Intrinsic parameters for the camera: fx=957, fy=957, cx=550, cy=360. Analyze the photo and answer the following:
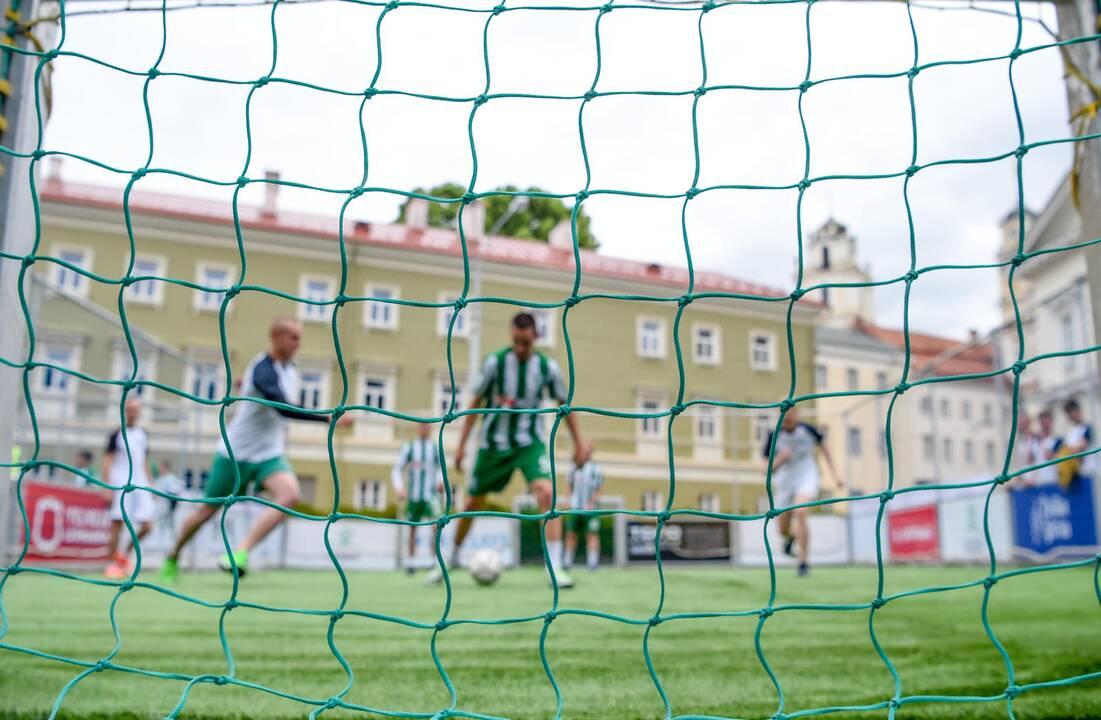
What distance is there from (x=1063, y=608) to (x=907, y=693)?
3061 mm

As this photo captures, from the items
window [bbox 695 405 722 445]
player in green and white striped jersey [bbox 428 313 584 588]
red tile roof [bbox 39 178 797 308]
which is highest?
red tile roof [bbox 39 178 797 308]

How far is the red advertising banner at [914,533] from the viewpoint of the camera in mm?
14705

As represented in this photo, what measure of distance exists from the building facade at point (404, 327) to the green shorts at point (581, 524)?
7.50m

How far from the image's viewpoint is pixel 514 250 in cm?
3409

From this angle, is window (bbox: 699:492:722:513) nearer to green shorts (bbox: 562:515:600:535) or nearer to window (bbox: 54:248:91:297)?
green shorts (bbox: 562:515:600:535)

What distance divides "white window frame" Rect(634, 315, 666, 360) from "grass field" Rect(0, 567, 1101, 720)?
93.6ft

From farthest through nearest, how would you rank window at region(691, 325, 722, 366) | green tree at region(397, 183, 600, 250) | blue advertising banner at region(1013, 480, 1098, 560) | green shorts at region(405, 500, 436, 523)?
green tree at region(397, 183, 600, 250)
window at region(691, 325, 722, 366)
green shorts at region(405, 500, 436, 523)
blue advertising banner at region(1013, 480, 1098, 560)

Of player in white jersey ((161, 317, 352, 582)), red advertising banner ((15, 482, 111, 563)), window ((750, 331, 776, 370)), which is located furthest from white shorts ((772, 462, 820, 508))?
window ((750, 331, 776, 370))

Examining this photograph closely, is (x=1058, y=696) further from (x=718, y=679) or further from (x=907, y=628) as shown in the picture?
(x=907, y=628)

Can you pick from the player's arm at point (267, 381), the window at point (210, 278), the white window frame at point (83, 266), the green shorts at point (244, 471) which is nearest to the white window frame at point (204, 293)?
the window at point (210, 278)

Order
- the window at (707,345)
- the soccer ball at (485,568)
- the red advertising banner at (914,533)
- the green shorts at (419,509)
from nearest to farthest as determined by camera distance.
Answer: the soccer ball at (485,568)
the green shorts at (419,509)
the red advertising banner at (914,533)
the window at (707,345)

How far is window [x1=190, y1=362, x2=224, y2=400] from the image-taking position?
13.2 metres

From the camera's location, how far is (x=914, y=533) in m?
15.4

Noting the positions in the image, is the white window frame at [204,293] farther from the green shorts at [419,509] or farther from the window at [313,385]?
the green shorts at [419,509]
